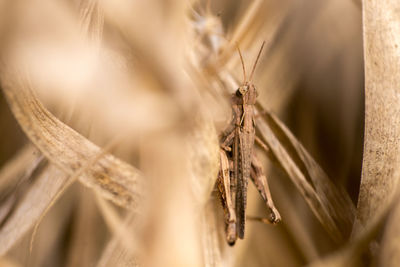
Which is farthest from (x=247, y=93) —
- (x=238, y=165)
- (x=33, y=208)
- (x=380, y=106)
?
(x=33, y=208)

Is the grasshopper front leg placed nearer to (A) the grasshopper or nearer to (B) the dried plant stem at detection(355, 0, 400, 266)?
(A) the grasshopper

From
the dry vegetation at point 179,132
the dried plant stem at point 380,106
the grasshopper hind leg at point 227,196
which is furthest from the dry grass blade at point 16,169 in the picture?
the dried plant stem at point 380,106

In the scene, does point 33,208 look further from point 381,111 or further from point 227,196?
point 381,111

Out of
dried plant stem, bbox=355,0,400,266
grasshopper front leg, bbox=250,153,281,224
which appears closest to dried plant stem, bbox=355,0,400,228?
dried plant stem, bbox=355,0,400,266

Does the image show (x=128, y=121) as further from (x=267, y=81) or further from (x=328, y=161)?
(x=328, y=161)

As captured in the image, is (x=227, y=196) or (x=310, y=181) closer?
(x=227, y=196)

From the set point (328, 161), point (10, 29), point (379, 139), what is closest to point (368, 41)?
point (379, 139)
